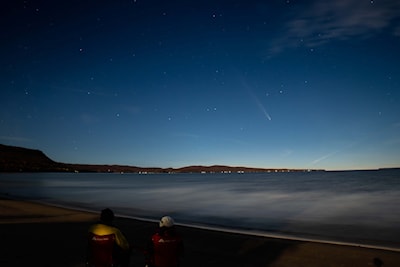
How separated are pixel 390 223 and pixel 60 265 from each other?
870 inches

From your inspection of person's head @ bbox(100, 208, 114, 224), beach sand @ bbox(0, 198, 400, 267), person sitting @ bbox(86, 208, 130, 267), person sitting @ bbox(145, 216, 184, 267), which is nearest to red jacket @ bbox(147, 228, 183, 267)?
person sitting @ bbox(145, 216, 184, 267)

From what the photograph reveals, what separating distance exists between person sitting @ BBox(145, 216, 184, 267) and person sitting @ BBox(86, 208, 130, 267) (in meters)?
0.41

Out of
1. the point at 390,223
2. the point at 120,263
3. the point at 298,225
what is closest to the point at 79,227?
the point at 120,263

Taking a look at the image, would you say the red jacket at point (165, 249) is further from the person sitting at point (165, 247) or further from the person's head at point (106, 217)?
the person's head at point (106, 217)

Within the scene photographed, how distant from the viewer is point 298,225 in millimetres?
22516

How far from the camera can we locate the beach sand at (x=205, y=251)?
31.4 ft

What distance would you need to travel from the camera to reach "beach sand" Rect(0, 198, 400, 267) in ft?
31.4

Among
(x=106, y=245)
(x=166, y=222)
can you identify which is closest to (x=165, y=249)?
(x=166, y=222)

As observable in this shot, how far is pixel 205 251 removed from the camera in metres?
10.9

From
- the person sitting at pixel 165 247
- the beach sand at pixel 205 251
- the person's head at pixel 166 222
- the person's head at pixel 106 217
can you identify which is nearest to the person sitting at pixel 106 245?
the person's head at pixel 106 217

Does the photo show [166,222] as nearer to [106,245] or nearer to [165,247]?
[165,247]

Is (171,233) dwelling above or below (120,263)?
above

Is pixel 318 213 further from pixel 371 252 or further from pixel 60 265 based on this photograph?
pixel 60 265

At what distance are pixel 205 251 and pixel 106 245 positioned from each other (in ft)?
19.8
